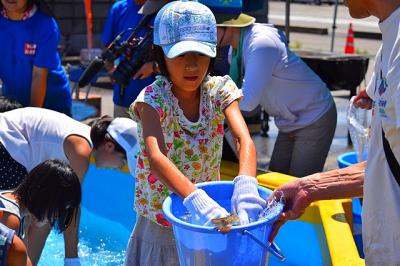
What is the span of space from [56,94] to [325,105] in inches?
67.4

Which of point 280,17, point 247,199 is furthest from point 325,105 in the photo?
point 280,17

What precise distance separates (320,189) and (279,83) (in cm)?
193

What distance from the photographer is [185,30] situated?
267cm

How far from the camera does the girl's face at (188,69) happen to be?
108 inches

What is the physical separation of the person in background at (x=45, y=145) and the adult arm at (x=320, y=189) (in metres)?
1.49

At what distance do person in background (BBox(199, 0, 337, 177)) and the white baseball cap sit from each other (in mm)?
1307

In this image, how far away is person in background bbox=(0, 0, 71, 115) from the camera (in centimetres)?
489

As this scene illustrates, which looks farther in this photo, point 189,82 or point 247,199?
point 189,82

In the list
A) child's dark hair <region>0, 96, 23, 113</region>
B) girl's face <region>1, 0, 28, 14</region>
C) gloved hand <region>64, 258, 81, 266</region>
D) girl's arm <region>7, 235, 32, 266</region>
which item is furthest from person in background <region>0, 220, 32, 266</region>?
girl's face <region>1, 0, 28, 14</region>

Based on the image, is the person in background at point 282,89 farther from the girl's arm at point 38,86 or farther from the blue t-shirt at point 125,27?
the girl's arm at point 38,86

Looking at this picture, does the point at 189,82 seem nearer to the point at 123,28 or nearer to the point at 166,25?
the point at 166,25

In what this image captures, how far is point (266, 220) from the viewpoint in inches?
85.0

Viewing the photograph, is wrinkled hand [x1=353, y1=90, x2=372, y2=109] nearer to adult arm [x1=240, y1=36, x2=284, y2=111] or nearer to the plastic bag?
the plastic bag

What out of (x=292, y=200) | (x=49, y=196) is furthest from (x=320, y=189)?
Answer: (x=49, y=196)
